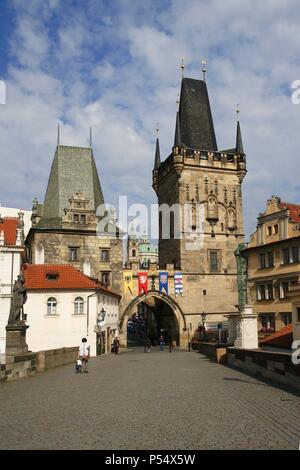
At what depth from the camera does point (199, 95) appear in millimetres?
56531

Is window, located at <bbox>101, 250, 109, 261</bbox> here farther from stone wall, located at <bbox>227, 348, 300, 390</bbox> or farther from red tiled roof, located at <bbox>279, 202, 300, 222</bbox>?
stone wall, located at <bbox>227, 348, 300, 390</bbox>

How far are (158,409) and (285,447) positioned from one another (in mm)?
3560

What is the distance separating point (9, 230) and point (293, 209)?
21.0m

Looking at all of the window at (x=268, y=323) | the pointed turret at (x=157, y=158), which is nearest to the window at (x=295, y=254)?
the window at (x=268, y=323)

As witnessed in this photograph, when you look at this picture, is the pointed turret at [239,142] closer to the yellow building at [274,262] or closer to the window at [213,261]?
the window at [213,261]

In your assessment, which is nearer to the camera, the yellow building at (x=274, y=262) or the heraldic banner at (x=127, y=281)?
the yellow building at (x=274, y=262)

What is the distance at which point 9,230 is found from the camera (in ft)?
111

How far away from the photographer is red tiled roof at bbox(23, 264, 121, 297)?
32438 millimetres

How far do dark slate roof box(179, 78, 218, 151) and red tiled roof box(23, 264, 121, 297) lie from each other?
80.0 feet

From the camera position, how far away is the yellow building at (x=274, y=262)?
3108cm

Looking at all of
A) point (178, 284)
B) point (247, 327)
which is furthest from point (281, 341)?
point (178, 284)

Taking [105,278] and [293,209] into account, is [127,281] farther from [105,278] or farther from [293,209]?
[293,209]

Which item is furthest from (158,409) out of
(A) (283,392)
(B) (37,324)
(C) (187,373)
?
(B) (37,324)

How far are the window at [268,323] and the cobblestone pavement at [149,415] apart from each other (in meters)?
17.9
